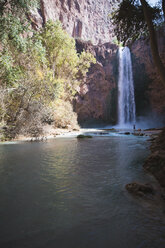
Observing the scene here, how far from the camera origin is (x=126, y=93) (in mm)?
30109

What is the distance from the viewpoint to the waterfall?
1180 inches

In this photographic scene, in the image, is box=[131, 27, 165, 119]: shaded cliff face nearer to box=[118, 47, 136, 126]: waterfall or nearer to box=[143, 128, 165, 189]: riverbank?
box=[118, 47, 136, 126]: waterfall

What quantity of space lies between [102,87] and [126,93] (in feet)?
16.4

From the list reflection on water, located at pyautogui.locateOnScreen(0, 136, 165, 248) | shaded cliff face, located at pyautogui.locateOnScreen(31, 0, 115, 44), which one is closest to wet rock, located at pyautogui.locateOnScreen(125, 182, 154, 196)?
reflection on water, located at pyautogui.locateOnScreen(0, 136, 165, 248)

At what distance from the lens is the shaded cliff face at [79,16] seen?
2594 centimetres

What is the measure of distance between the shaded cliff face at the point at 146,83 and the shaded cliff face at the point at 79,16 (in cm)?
890

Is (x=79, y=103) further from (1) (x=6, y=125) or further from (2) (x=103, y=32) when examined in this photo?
(2) (x=103, y=32)

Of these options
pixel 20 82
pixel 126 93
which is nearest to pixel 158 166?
pixel 20 82

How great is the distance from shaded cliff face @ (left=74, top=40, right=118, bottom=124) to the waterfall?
4.76 ft

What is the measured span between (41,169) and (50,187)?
139 cm

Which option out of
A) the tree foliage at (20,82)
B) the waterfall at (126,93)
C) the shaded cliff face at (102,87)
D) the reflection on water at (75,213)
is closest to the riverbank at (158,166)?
the reflection on water at (75,213)

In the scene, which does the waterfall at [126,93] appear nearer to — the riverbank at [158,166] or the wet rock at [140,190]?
the riverbank at [158,166]

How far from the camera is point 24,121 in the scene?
38.1 feet

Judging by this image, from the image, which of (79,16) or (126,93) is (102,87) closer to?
(126,93)
